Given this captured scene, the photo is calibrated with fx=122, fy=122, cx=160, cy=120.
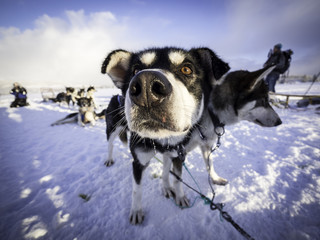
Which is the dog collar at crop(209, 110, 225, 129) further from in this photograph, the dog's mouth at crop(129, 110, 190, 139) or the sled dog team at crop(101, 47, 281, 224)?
the dog's mouth at crop(129, 110, 190, 139)

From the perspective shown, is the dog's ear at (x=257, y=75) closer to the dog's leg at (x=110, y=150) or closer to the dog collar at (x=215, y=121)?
the dog collar at (x=215, y=121)

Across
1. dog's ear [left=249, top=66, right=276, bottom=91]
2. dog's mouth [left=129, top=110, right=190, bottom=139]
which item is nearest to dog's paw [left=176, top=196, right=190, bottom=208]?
dog's mouth [left=129, top=110, right=190, bottom=139]

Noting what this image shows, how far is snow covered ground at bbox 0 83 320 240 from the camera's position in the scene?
6.09 feet

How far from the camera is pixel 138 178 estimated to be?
2.02 meters

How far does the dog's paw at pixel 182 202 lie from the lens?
7.16ft

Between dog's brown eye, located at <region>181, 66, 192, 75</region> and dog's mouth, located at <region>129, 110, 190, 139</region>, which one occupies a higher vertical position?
dog's brown eye, located at <region>181, 66, 192, 75</region>

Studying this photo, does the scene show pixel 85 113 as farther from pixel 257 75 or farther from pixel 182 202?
pixel 257 75

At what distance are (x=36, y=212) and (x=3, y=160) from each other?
3002 millimetres

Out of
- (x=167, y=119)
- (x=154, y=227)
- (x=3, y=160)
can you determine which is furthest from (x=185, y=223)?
(x=3, y=160)

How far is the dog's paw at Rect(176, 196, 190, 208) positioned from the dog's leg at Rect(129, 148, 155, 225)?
2.18ft

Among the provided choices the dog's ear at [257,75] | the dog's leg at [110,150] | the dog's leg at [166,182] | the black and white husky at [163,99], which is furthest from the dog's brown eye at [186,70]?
the dog's leg at [110,150]

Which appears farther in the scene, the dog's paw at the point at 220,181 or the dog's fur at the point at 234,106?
the dog's paw at the point at 220,181

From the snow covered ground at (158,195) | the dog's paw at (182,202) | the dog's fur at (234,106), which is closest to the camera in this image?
the snow covered ground at (158,195)

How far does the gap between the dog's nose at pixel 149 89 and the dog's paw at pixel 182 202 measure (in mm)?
2001
